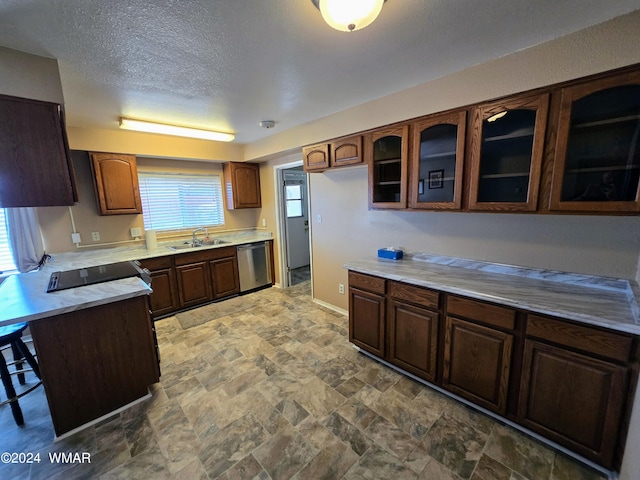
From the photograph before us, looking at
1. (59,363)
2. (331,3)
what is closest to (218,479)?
(59,363)

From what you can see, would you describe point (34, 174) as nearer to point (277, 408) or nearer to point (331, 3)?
point (331, 3)

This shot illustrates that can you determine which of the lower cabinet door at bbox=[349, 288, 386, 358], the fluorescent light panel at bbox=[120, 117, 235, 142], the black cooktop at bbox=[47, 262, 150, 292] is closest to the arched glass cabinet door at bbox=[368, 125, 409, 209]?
the lower cabinet door at bbox=[349, 288, 386, 358]

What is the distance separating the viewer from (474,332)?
1774 millimetres

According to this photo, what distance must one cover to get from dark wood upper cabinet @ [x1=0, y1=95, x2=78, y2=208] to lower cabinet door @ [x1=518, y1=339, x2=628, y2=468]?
326 centimetres

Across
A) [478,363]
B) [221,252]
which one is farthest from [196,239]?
[478,363]

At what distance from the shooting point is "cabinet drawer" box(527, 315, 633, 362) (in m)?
1.29

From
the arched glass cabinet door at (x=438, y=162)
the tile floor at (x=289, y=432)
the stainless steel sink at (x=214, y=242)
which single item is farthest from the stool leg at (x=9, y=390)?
the arched glass cabinet door at (x=438, y=162)

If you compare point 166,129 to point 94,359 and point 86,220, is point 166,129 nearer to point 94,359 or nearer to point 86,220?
point 86,220

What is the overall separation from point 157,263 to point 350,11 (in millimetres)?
3449

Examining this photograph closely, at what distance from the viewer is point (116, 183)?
3.26 meters

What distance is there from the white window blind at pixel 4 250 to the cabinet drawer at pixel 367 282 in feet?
11.8

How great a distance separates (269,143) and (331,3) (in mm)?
2824

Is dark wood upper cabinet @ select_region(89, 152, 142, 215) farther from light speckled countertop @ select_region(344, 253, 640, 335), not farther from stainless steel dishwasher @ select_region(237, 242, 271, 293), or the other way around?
light speckled countertop @ select_region(344, 253, 640, 335)

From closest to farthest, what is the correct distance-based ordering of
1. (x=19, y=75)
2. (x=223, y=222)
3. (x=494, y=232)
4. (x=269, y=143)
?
(x=19, y=75) < (x=494, y=232) < (x=269, y=143) < (x=223, y=222)
